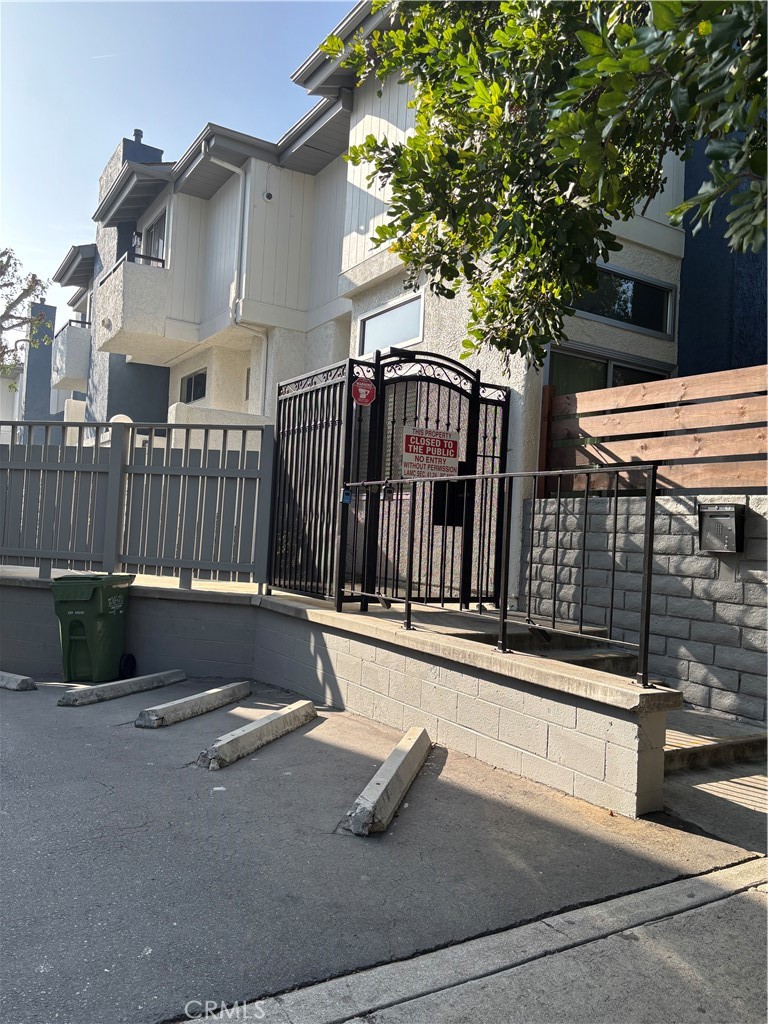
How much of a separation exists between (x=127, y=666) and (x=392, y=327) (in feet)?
18.9

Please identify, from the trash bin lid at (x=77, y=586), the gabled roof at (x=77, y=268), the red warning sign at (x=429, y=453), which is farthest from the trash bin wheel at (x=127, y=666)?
the gabled roof at (x=77, y=268)

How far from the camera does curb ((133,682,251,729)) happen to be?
19.0ft

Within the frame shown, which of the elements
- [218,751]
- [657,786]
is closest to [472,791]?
[657,786]

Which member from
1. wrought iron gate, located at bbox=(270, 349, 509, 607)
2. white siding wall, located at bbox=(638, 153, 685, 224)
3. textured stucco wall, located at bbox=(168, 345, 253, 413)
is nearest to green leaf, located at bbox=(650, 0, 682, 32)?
wrought iron gate, located at bbox=(270, 349, 509, 607)

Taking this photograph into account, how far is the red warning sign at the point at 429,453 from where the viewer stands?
22.7 ft

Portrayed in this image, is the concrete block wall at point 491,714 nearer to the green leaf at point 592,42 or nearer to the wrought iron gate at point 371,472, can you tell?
→ the wrought iron gate at point 371,472

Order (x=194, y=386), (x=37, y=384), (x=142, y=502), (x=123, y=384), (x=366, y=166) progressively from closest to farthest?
(x=142, y=502) < (x=366, y=166) < (x=194, y=386) < (x=123, y=384) < (x=37, y=384)

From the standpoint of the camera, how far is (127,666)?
25.7 ft

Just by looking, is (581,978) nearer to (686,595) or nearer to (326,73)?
(686,595)

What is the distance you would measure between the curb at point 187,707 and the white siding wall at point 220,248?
30.6ft

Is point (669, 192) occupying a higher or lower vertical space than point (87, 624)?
higher

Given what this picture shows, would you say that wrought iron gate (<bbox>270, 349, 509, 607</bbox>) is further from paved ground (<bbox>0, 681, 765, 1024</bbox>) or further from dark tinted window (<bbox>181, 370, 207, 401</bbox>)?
dark tinted window (<bbox>181, 370, 207, 401</bbox>)

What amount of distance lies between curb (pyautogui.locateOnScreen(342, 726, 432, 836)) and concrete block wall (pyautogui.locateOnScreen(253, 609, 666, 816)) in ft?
1.38

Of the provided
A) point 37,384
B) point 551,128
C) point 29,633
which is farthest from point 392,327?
point 37,384
